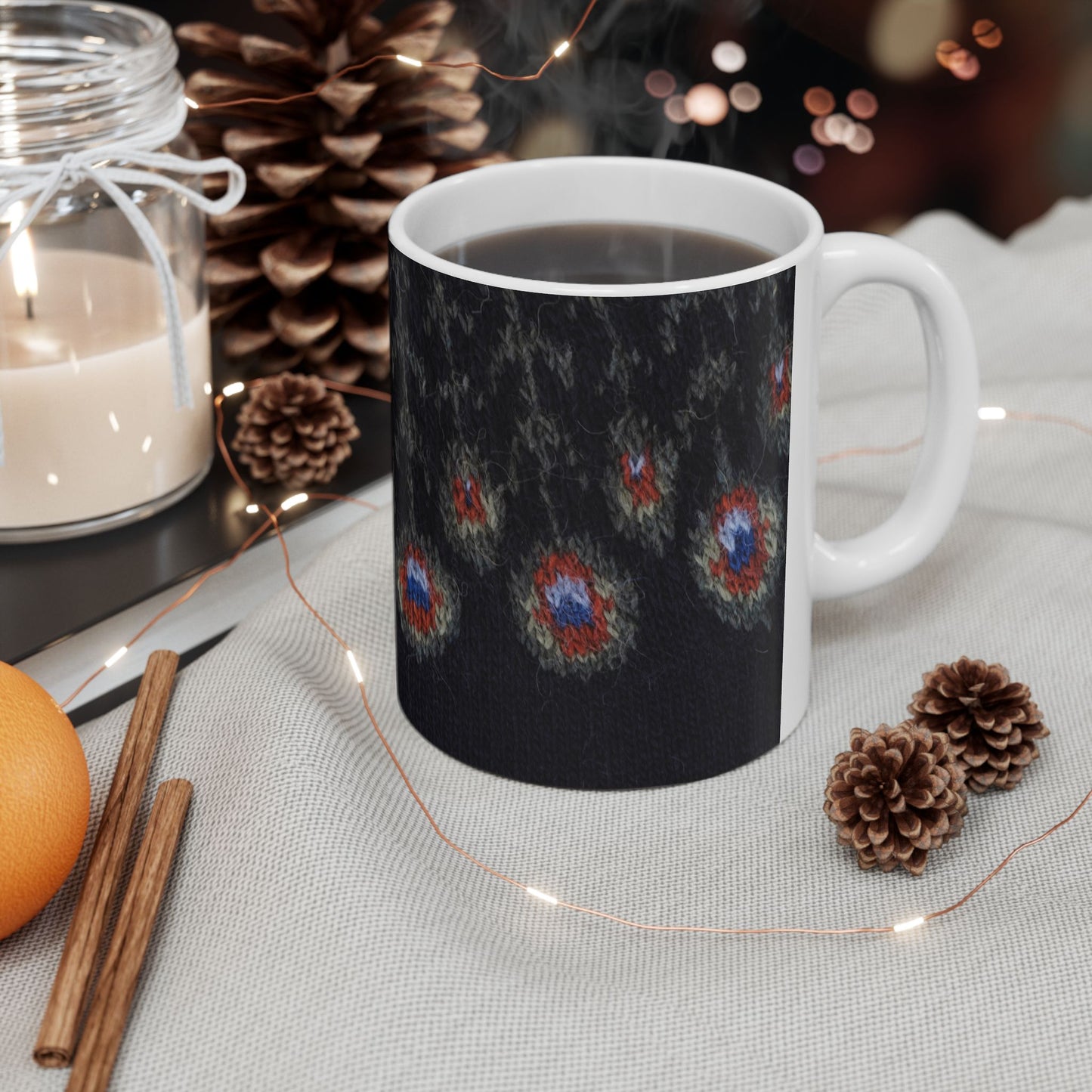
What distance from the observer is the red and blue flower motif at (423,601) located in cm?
51

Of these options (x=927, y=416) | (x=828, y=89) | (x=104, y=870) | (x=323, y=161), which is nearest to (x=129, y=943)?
(x=104, y=870)

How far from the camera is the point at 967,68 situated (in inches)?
44.1

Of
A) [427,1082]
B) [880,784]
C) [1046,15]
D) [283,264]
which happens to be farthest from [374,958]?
[1046,15]

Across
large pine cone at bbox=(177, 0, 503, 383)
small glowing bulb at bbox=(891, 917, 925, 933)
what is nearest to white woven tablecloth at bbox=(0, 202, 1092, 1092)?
small glowing bulb at bbox=(891, 917, 925, 933)

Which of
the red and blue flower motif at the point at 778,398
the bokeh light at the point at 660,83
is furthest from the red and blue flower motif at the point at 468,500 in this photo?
the bokeh light at the point at 660,83

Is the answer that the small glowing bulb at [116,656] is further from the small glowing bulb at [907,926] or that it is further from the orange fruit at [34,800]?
the small glowing bulb at [907,926]

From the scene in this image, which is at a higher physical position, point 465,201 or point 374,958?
point 465,201

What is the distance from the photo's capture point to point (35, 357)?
2.13ft

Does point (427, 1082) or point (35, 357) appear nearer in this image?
point (427, 1082)

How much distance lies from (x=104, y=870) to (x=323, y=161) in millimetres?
481

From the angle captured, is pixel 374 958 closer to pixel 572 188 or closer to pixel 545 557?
pixel 545 557

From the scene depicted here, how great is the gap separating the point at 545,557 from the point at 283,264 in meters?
0.37

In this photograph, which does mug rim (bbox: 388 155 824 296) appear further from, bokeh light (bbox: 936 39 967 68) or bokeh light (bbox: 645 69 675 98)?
bokeh light (bbox: 936 39 967 68)

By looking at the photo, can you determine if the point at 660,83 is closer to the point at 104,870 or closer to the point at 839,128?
the point at 839,128
